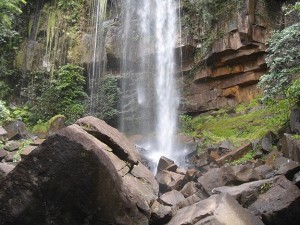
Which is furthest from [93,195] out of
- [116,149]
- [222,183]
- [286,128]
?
[286,128]

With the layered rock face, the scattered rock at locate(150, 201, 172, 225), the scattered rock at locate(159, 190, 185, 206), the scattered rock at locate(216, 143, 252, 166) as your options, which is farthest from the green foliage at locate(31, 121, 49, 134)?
the scattered rock at locate(150, 201, 172, 225)

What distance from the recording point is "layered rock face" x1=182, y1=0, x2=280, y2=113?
1551 cm

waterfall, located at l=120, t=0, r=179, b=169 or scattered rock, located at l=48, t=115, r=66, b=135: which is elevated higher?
waterfall, located at l=120, t=0, r=179, b=169

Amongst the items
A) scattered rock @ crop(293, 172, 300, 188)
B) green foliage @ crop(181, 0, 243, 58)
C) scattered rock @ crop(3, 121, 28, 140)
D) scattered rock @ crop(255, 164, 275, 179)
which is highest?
green foliage @ crop(181, 0, 243, 58)

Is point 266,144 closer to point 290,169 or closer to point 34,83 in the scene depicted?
point 290,169

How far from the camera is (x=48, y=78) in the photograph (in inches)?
783

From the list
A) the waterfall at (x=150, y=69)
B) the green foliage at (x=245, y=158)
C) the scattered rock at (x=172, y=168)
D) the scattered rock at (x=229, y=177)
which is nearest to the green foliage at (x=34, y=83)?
the waterfall at (x=150, y=69)

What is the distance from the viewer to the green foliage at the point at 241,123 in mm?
12438

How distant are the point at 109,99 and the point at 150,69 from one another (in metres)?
2.66

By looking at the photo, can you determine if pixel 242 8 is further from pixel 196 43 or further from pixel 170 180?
pixel 170 180

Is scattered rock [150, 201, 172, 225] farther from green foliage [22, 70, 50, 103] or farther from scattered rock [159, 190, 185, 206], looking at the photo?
green foliage [22, 70, 50, 103]

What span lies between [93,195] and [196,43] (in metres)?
13.3

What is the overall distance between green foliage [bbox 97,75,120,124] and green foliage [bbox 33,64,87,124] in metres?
1.01

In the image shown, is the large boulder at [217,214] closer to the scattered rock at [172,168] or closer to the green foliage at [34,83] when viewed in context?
the scattered rock at [172,168]
